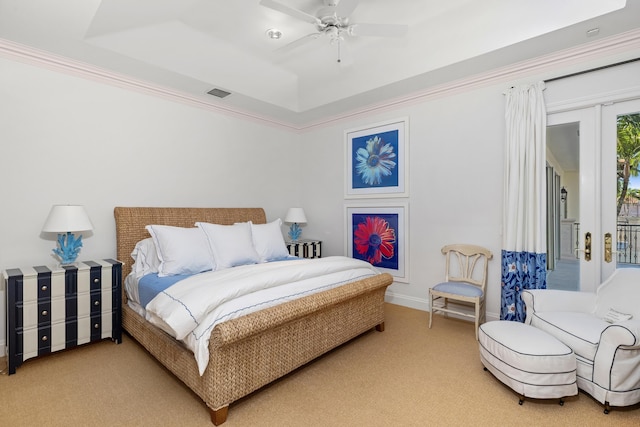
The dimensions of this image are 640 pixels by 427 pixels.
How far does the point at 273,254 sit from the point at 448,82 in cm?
294

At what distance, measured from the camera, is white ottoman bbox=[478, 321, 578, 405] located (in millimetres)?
2066

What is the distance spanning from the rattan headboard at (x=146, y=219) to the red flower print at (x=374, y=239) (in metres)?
1.79

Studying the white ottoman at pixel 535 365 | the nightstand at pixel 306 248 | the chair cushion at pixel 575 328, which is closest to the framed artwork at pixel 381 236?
the nightstand at pixel 306 248

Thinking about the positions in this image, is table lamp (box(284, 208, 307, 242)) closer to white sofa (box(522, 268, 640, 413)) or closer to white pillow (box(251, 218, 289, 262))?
white pillow (box(251, 218, 289, 262))

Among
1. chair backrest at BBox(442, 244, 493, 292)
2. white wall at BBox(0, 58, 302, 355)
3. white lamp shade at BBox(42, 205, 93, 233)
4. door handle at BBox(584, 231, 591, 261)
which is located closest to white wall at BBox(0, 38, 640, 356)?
white wall at BBox(0, 58, 302, 355)

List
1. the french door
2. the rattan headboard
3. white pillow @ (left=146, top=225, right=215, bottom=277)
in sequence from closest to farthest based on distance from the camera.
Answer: the french door
white pillow @ (left=146, top=225, right=215, bottom=277)
the rattan headboard

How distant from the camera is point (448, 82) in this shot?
12.3 ft

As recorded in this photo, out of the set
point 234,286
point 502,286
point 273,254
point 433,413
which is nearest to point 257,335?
point 234,286

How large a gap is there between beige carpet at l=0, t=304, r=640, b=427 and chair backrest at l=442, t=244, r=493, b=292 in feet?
2.98

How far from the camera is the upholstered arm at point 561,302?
2600mm

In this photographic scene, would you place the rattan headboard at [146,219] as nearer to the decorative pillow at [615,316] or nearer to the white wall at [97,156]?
the white wall at [97,156]

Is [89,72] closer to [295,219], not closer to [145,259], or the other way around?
[145,259]

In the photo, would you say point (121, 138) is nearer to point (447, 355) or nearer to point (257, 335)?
point (257, 335)

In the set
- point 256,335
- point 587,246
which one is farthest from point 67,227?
point 587,246
